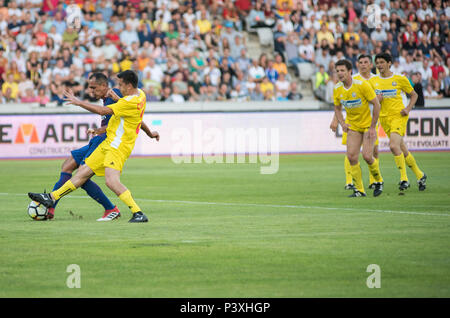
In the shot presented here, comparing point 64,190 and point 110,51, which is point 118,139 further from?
point 110,51

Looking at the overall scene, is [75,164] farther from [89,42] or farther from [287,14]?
[287,14]

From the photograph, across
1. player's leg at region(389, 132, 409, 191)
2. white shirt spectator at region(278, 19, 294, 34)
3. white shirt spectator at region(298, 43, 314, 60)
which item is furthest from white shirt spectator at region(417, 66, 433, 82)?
player's leg at region(389, 132, 409, 191)

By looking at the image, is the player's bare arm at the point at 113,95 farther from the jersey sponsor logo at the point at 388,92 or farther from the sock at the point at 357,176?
the jersey sponsor logo at the point at 388,92

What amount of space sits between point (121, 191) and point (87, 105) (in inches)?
53.1

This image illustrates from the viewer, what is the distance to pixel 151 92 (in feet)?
94.6

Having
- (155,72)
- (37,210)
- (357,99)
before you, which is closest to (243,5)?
(155,72)

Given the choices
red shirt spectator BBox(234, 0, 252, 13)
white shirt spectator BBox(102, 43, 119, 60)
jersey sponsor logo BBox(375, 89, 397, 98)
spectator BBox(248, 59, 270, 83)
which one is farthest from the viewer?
red shirt spectator BBox(234, 0, 252, 13)

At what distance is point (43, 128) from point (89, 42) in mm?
4519

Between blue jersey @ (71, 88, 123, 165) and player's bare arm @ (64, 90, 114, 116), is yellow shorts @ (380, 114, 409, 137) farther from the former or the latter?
player's bare arm @ (64, 90, 114, 116)

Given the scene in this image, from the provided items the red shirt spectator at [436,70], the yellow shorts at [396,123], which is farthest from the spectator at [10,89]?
the red shirt spectator at [436,70]

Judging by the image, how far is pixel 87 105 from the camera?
10844mm

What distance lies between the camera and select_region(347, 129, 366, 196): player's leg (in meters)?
15.5

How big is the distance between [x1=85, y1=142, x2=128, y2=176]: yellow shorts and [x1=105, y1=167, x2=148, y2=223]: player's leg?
0.09 metres
